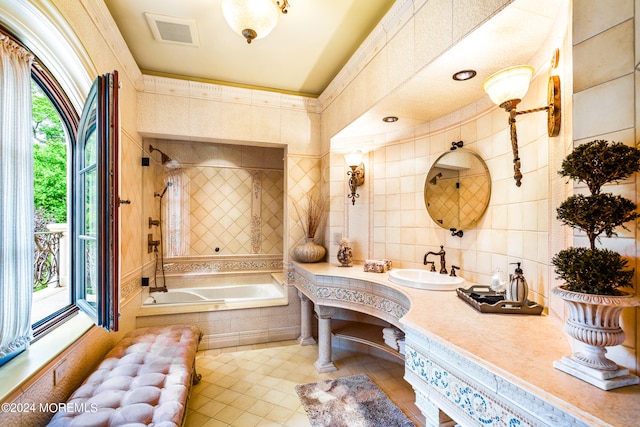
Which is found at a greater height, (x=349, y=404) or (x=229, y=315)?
(x=229, y=315)

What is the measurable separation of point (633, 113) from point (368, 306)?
182 centimetres

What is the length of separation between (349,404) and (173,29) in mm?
3070

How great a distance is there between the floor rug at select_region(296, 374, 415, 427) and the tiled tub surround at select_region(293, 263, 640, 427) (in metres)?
0.88

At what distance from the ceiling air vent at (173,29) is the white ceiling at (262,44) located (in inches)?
1.3

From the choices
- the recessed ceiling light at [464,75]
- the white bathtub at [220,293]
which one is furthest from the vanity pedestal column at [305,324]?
the recessed ceiling light at [464,75]

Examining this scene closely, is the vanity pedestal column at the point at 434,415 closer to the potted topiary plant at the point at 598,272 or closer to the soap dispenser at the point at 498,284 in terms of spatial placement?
the potted topiary plant at the point at 598,272

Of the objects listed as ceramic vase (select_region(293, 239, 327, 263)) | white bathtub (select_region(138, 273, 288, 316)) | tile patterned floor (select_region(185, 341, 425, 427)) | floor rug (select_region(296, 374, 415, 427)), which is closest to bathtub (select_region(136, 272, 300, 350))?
white bathtub (select_region(138, 273, 288, 316))

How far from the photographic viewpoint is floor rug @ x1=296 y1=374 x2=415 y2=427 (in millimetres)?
1951

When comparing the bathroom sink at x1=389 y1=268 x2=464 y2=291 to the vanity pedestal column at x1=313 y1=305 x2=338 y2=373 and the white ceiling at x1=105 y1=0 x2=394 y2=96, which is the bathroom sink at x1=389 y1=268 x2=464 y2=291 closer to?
the vanity pedestal column at x1=313 y1=305 x2=338 y2=373

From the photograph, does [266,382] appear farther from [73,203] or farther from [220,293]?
[73,203]

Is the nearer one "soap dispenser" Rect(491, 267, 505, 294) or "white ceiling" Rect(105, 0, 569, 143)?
"white ceiling" Rect(105, 0, 569, 143)

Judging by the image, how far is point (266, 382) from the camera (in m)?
2.46

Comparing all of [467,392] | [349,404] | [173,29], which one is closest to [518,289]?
[467,392]

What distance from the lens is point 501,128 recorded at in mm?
1880
